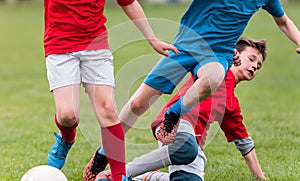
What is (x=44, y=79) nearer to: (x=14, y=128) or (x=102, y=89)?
(x=14, y=128)

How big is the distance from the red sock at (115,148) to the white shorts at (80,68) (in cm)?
32

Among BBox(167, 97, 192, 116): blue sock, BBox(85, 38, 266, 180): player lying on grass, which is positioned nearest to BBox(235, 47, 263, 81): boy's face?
BBox(85, 38, 266, 180): player lying on grass

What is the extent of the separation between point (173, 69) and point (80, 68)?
2.30 feet

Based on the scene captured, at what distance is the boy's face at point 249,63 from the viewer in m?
4.89

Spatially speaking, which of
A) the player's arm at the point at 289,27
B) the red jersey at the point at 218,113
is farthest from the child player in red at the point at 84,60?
the player's arm at the point at 289,27

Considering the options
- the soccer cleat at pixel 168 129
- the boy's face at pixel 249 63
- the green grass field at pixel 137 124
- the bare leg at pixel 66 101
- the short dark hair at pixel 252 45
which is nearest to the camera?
the bare leg at pixel 66 101

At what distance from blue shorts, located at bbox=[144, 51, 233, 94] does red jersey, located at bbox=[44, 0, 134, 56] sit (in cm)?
56

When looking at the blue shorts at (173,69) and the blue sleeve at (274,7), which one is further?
the blue sleeve at (274,7)

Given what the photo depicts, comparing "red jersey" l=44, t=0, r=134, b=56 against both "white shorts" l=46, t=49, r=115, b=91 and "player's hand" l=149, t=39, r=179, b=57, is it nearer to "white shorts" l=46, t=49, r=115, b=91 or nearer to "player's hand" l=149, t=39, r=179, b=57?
"white shorts" l=46, t=49, r=115, b=91

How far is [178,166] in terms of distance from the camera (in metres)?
4.52

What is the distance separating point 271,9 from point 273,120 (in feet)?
8.46

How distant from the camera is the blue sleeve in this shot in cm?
477

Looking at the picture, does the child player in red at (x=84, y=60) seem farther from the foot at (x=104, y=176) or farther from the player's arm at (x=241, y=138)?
the player's arm at (x=241, y=138)

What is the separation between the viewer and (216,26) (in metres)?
4.56
